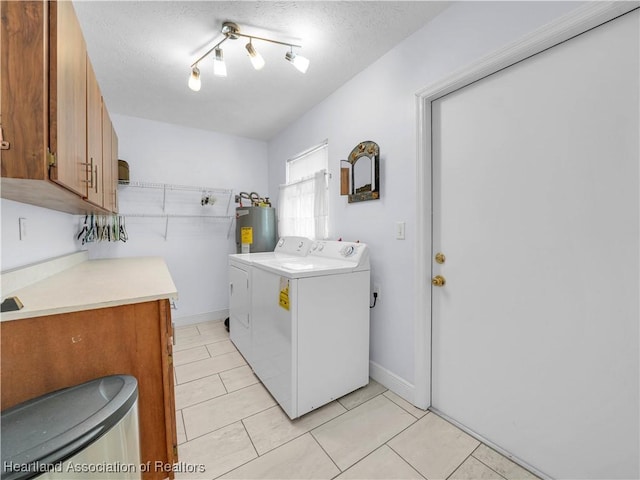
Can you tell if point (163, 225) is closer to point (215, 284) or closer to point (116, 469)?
point (215, 284)

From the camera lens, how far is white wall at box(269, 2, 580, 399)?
1.40 meters

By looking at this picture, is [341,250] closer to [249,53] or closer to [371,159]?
[371,159]

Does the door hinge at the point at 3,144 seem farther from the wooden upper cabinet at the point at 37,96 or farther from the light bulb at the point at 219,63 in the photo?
the light bulb at the point at 219,63

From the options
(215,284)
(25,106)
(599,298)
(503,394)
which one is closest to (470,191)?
(599,298)

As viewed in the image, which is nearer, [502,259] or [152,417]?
[152,417]

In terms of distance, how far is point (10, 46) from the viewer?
0.81m

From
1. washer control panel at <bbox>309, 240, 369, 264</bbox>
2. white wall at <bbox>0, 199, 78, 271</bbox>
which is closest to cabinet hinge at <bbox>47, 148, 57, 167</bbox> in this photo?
white wall at <bbox>0, 199, 78, 271</bbox>

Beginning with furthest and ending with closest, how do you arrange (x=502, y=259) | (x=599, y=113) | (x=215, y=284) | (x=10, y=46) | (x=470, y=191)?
(x=215, y=284), (x=470, y=191), (x=502, y=259), (x=599, y=113), (x=10, y=46)

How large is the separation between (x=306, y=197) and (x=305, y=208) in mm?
118

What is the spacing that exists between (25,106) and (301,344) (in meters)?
1.53

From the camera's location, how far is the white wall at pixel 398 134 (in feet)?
4.58

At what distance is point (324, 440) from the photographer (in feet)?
4.70

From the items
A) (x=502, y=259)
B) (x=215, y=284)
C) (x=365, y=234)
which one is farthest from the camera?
(x=215, y=284)

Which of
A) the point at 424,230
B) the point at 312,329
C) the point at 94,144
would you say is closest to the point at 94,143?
the point at 94,144
